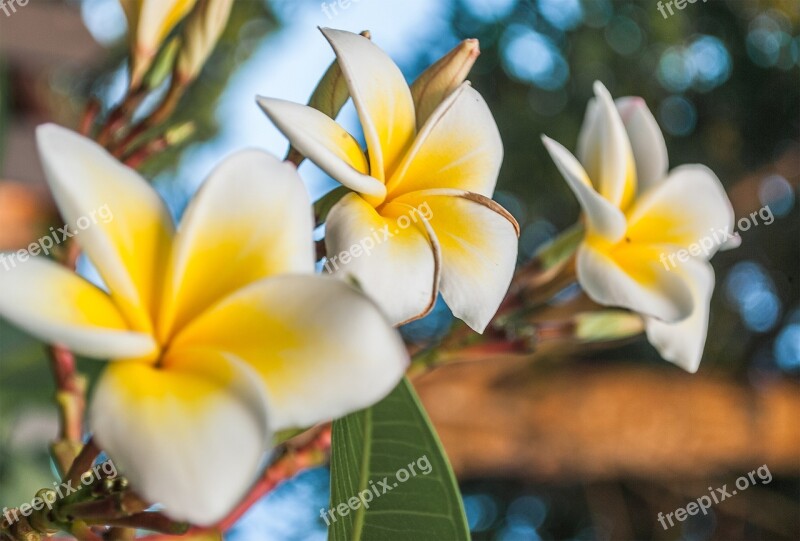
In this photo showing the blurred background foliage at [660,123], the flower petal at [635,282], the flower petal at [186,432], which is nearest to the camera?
the flower petal at [186,432]

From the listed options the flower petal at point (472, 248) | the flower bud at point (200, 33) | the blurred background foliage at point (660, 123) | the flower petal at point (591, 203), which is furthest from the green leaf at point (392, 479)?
the blurred background foliage at point (660, 123)

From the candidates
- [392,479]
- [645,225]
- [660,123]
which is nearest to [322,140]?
[392,479]

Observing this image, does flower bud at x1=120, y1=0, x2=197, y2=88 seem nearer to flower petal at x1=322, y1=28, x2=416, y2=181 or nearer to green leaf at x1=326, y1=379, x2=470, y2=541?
flower petal at x1=322, y1=28, x2=416, y2=181

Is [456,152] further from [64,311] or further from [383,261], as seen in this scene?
[64,311]

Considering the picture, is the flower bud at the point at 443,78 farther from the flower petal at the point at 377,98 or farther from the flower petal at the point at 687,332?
the flower petal at the point at 687,332

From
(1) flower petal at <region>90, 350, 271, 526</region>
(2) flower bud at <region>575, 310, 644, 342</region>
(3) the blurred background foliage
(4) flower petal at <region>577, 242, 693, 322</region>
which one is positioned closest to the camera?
(1) flower petal at <region>90, 350, 271, 526</region>

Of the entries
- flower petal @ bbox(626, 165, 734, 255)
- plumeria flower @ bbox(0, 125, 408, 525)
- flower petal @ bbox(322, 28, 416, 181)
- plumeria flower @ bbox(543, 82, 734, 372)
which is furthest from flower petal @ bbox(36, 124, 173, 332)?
flower petal @ bbox(626, 165, 734, 255)

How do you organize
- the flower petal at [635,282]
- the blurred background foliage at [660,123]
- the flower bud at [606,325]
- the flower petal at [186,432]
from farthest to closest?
the blurred background foliage at [660,123]
the flower bud at [606,325]
the flower petal at [635,282]
the flower petal at [186,432]
